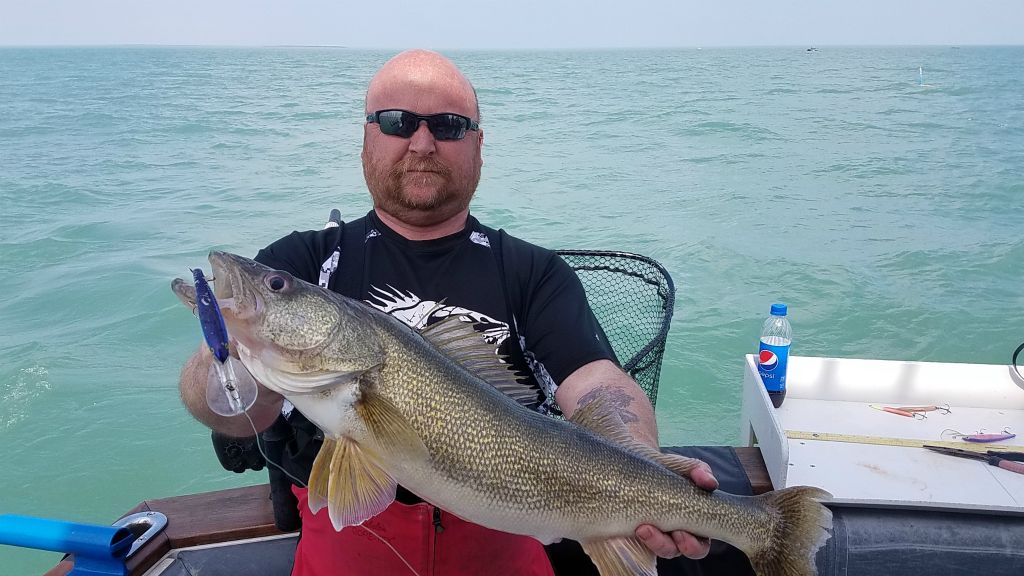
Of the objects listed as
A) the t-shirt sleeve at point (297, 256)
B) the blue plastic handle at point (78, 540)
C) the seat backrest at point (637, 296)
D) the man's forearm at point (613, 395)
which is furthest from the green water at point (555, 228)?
the man's forearm at point (613, 395)

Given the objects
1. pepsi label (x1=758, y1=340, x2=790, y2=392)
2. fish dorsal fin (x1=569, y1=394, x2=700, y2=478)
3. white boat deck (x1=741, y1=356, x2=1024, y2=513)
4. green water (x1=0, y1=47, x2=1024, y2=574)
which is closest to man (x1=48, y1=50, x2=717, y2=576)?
fish dorsal fin (x1=569, y1=394, x2=700, y2=478)

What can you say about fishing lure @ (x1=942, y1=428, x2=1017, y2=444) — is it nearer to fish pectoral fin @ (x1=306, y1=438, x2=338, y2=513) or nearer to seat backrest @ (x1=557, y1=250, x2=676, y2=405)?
seat backrest @ (x1=557, y1=250, x2=676, y2=405)

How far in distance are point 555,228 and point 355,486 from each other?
11357mm

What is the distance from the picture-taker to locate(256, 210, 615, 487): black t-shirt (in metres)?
2.69

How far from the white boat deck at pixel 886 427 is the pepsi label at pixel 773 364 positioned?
6 cm

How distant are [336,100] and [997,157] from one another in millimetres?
23984

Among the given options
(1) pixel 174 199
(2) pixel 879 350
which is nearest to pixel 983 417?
(2) pixel 879 350

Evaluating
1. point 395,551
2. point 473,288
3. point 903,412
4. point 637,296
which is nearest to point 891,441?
point 903,412

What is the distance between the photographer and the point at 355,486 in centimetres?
187

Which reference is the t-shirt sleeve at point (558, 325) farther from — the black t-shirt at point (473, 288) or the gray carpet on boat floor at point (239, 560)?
the gray carpet on boat floor at point (239, 560)

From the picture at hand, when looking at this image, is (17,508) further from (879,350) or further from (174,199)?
(174,199)

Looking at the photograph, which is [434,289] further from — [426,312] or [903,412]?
[903,412]

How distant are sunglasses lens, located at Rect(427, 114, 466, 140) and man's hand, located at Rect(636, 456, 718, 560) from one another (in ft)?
5.28

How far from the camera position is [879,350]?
340 inches
